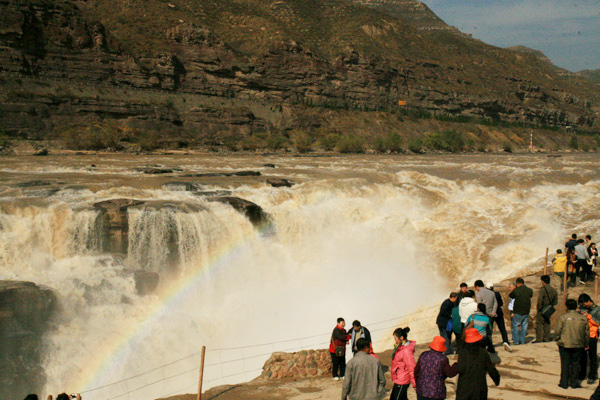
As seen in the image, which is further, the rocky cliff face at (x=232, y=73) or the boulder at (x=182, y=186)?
the rocky cliff face at (x=232, y=73)

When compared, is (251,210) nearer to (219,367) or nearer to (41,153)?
(219,367)

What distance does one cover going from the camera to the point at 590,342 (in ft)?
24.6

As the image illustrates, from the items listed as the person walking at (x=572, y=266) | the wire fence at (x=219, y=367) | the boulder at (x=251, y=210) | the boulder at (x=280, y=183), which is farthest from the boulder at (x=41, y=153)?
the person walking at (x=572, y=266)

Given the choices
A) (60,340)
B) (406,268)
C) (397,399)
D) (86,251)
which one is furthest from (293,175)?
(397,399)

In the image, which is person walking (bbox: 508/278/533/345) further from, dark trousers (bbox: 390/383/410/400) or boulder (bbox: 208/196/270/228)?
boulder (bbox: 208/196/270/228)

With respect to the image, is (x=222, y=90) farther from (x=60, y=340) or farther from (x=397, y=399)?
(x=397, y=399)

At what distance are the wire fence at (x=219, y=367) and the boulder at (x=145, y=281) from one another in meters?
3.31

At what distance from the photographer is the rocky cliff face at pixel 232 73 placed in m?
65.2

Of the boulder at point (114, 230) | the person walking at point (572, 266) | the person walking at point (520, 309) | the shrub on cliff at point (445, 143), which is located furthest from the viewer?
the shrub on cliff at point (445, 143)

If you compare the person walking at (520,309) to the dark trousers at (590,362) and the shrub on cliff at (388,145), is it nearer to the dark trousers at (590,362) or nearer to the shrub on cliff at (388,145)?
the dark trousers at (590,362)

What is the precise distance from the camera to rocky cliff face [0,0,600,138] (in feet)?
214

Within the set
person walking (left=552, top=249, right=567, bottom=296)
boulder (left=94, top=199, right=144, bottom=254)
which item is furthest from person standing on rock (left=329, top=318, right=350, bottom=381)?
boulder (left=94, top=199, right=144, bottom=254)

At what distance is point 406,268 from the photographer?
20.0m

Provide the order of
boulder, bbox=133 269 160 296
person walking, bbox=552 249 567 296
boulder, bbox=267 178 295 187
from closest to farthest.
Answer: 1. person walking, bbox=552 249 567 296
2. boulder, bbox=133 269 160 296
3. boulder, bbox=267 178 295 187
